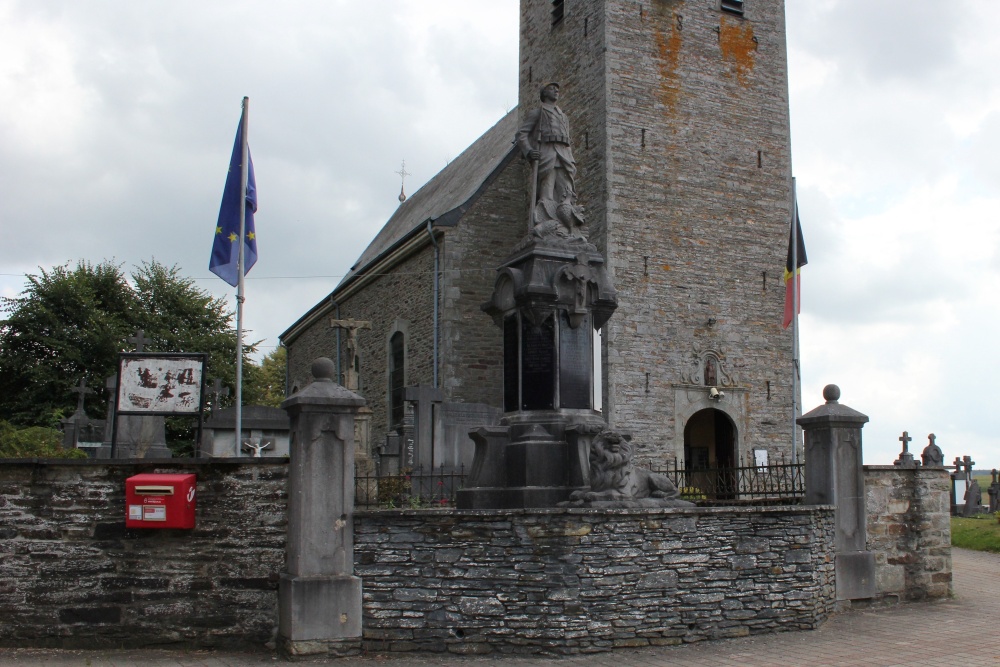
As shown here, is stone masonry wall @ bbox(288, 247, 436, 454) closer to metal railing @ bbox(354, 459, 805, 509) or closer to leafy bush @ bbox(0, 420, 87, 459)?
leafy bush @ bbox(0, 420, 87, 459)

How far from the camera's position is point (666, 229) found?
20406 mm

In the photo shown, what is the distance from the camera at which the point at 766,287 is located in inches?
832

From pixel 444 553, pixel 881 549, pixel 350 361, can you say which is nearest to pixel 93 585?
pixel 444 553

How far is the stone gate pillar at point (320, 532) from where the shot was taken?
25.6 ft

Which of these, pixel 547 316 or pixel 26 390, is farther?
pixel 26 390

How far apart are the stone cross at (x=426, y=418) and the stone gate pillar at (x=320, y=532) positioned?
7971mm

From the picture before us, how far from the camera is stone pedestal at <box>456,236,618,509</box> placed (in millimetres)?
9188

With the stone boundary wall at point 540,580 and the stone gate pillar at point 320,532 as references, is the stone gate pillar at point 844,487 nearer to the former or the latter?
the stone boundary wall at point 540,580

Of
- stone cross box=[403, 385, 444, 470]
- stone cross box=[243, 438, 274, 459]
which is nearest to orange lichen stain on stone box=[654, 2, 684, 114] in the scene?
stone cross box=[403, 385, 444, 470]

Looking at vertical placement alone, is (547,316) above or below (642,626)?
above

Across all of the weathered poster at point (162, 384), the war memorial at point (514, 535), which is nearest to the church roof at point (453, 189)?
the war memorial at point (514, 535)

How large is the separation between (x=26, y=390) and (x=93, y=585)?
2695cm

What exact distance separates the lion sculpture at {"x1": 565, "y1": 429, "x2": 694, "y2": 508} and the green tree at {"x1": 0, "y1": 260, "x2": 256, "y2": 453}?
24583 millimetres

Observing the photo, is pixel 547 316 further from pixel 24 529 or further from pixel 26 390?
pixel 26 390
